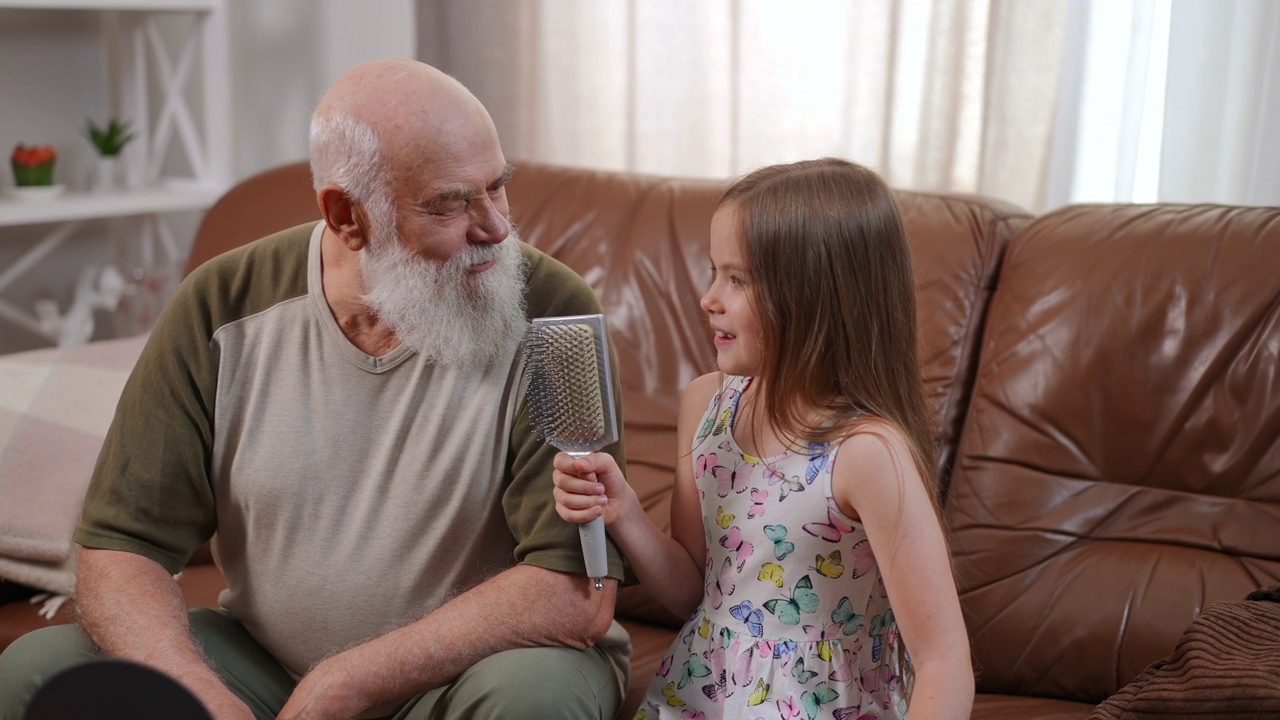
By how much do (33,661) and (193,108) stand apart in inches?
85.6

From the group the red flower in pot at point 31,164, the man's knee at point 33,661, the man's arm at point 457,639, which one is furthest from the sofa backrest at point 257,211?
the man's arm at point 457,639

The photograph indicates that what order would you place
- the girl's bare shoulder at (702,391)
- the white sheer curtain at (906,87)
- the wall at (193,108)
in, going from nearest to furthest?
1. the girl's bare shoulder at (702,391)
2. the white sheer curtain at (906,87)
3. the wall at (193,108)

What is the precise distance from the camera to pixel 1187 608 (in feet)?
5.45

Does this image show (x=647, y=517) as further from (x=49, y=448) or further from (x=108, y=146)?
(x=108, y=146)

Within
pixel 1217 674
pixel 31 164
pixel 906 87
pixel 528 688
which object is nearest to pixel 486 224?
pixel 528 688

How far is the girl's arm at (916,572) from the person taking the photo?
1.23 m

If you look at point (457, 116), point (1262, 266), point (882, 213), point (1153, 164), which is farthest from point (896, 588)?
point (1153, 164)

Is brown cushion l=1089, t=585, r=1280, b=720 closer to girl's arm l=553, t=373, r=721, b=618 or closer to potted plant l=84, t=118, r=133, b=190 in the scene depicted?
girl's arm l=553, t=373, r=721, b=618

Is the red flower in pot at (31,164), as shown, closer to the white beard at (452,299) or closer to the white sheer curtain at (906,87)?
the white sheer curtain at (906,87)

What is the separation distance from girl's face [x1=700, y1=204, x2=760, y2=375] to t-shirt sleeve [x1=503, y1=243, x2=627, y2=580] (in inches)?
5.7

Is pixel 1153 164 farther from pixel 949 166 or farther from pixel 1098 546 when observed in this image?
pixel 1098 546

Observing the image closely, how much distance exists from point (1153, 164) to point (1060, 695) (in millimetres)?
1045

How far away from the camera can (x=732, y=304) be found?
4.39ft

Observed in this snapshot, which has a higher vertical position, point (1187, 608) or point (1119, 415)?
point (1119, 415)
